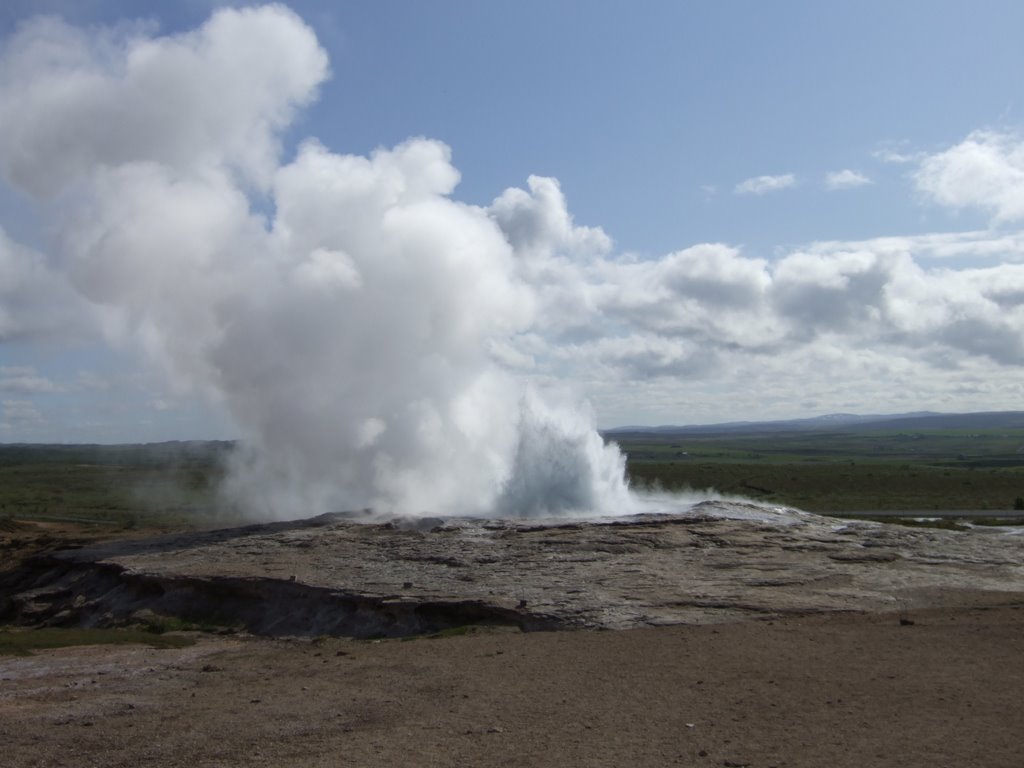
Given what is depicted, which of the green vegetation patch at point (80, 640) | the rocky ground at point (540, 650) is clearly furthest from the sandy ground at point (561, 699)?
the green vegetation patch at point (80, 640)

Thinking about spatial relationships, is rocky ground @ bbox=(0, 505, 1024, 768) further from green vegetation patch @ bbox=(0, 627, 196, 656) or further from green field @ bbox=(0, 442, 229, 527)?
green field @ bbox=(0, 442, 229, 527)

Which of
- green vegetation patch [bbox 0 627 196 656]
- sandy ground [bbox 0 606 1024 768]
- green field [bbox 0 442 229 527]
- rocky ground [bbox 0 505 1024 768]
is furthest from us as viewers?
green field [bbox 0 442 229 527]

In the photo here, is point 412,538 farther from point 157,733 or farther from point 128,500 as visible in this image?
point 128,500

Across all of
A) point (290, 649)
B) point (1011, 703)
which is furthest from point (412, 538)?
point (1011, 703)

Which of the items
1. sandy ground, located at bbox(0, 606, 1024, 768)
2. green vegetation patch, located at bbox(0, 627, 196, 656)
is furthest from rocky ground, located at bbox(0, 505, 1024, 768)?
green vegetation patch, located at bbox(0, 627, 196, 656)

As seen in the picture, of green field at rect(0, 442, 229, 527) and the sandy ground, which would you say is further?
green field at rect(0, 442, 229, 527)

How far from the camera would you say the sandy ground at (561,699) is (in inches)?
334

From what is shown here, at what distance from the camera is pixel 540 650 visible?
44.2 feet

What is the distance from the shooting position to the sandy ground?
8492 mm

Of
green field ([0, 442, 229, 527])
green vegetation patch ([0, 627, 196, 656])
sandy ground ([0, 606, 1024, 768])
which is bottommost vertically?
green vegetation patch ([0, 627, 196, 656])

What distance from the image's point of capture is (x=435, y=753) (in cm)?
851

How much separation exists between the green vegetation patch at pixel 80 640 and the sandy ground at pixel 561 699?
3.26 ft

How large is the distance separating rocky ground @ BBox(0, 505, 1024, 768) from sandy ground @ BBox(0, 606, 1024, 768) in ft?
0.16

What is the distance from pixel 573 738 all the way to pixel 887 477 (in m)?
53.2
